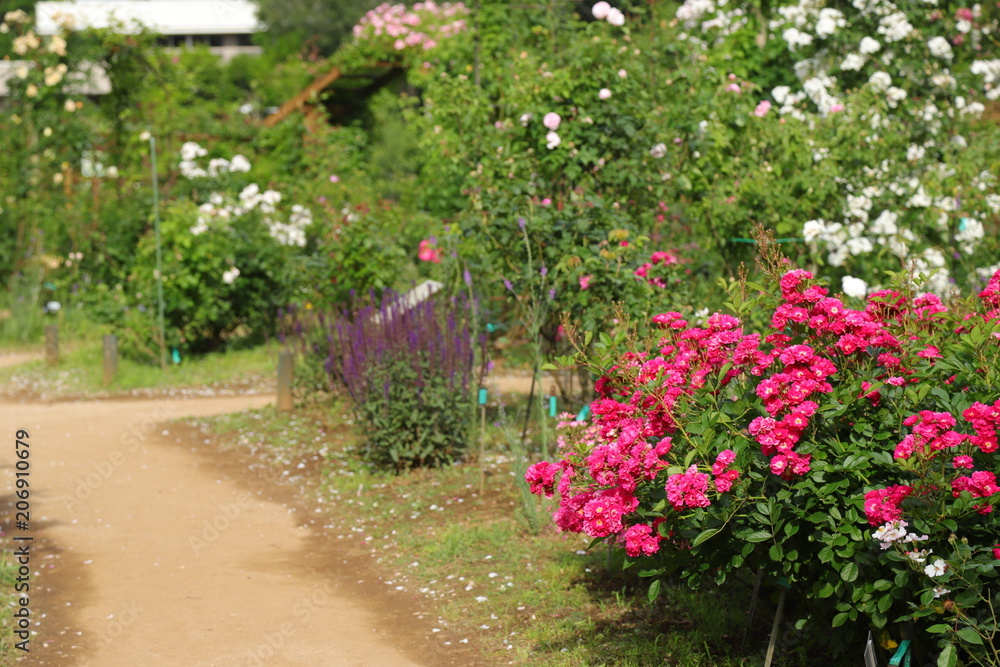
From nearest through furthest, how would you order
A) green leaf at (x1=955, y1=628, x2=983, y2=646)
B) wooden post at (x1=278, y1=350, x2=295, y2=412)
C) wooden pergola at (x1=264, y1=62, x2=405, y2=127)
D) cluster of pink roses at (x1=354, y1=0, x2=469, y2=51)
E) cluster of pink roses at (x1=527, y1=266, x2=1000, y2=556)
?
green leaf at (x1=955, y1=628, x2=983, y2=646), cluster of pink roses at (x1=527, y1=266, x2=1000, y2=556), wooden post at (x1=278, y1=350, x2=295, y2=412), cluster of pink roses at (x1=354, y1=0, x2=469, y2=51), wooden pergola at (x1=264, y1=62, x2=405, y2=127)

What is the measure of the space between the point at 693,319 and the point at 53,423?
15.1ft

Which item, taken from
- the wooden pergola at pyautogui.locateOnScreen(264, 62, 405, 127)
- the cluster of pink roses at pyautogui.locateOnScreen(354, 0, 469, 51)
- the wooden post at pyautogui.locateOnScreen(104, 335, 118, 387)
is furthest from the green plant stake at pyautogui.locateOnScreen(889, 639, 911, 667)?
the wooden pergola at pyautogui.locateOnScreen(264, 62, 405, 127)

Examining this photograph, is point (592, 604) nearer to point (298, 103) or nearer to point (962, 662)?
point (962, 662)

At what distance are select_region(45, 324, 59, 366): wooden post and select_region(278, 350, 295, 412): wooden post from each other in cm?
286

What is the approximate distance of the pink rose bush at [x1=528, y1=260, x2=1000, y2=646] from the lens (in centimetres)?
255

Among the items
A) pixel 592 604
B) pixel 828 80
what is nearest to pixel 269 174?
pixel 828 80

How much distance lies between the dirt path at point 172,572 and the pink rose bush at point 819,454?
1.09 metres

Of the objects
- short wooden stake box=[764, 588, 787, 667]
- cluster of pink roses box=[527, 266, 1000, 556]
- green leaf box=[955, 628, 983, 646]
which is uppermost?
cluster of pink roses box=[527, 266, 1000, 556]

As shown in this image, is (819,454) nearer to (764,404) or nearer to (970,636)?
(764,404)

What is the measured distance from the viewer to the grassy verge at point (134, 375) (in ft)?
26.7

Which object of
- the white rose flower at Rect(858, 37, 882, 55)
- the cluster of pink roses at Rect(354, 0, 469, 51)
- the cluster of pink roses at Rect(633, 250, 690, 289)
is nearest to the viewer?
the cluster of pink roses at Rect(633, 250, 690, 289)

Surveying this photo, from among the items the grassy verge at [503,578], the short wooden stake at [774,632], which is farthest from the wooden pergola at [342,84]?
the short wooden stake at [774,632]

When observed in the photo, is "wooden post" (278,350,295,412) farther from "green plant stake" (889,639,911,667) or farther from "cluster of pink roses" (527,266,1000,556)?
"green plant stake" (889,639,911,667)

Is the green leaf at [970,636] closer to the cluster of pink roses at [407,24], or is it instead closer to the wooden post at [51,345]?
the wooden post at [51,345]
